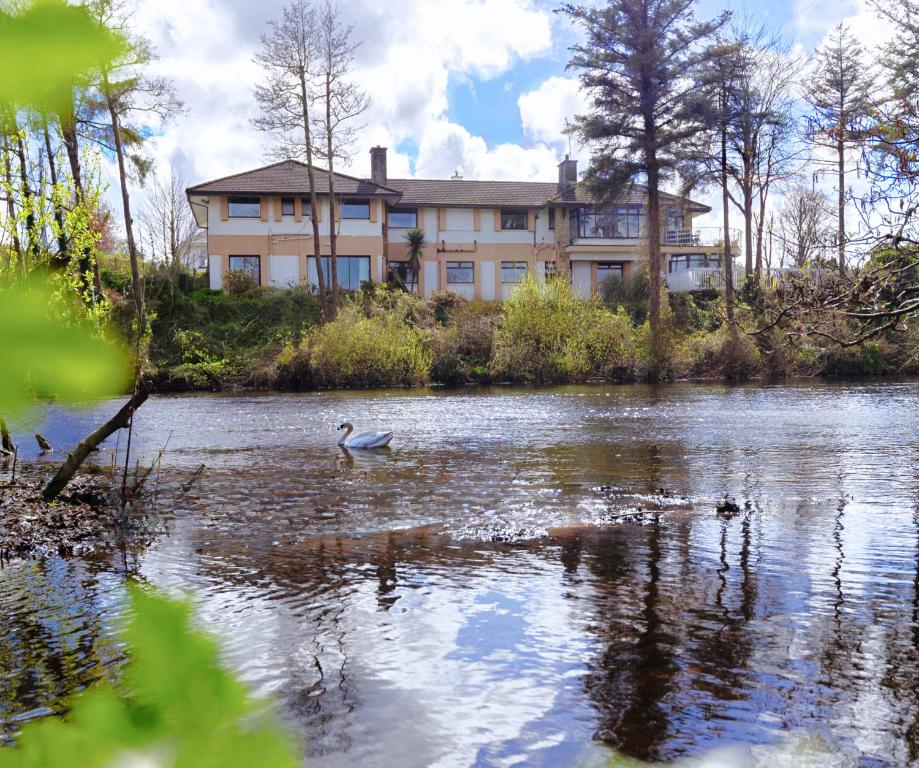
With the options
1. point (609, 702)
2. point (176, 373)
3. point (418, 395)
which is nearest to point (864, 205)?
point (609, 702)

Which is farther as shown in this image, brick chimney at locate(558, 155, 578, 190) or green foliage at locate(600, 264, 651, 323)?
brick chimney at locate(558, 155, 578, 190)

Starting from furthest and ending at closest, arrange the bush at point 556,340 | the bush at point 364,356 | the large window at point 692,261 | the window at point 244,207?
the large window at point 692,261, the window at point 244,207, the bush at point 556,340, the bush at point 364,356

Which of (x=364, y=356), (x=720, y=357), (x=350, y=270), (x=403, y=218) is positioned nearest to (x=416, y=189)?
(x=403, y=218)

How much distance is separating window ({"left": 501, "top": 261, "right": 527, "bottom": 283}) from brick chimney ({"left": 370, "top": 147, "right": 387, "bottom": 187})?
1076cm

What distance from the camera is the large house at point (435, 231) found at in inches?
2318

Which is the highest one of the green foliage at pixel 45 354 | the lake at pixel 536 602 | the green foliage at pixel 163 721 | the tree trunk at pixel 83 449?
the green foliage at pixel 45 354

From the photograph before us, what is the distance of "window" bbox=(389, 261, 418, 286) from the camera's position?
6322 cm

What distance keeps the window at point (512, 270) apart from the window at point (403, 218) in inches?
286

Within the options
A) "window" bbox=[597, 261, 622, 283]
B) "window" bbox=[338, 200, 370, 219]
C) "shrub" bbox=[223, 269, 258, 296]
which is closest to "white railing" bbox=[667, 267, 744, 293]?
"window" bbox=[597, 261, 622, 283]

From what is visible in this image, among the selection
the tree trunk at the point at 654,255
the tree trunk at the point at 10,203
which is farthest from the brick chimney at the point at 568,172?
the tree trunk at the point at 10,203

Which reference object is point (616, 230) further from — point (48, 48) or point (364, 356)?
point (48, 48)

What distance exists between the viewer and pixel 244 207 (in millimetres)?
59125

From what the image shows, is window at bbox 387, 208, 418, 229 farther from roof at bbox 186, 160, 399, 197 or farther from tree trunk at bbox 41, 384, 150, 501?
tree trunk at bbox 41, 384, 150, 501

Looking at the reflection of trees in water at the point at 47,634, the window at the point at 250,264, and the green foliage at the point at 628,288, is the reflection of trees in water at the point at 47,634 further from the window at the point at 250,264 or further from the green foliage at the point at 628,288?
the green foliage at the point at 628,288
